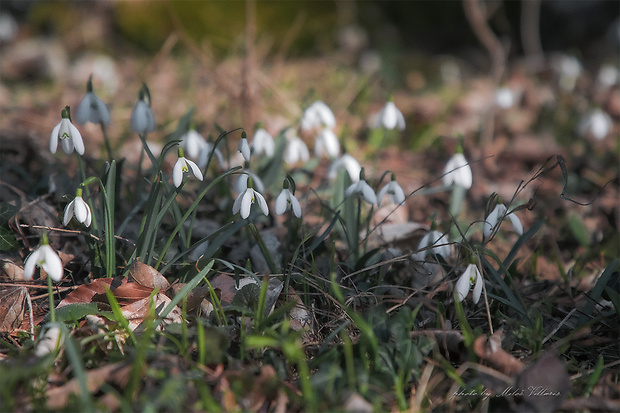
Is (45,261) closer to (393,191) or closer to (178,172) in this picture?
(178,172)

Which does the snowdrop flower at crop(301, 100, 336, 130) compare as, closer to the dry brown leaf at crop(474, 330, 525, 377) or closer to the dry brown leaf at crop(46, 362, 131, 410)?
the dry brown leaf at crop(474, 330, 525, 377)

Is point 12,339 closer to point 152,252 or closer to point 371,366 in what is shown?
point 152,252

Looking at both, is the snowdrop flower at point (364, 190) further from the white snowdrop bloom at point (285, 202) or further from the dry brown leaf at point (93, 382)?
the dry brown leaf at point (93, 382)

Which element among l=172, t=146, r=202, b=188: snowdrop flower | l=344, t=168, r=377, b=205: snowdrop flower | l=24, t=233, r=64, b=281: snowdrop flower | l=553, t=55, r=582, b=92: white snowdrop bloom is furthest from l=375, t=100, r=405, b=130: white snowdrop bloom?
l=553, t=55, r=582, b=92: white snowdrop bloom

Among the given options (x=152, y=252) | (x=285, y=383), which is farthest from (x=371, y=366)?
(x=152, y=252)

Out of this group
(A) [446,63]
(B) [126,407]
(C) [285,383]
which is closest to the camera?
(B) [126,407]
